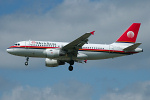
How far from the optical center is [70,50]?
65.8 metres

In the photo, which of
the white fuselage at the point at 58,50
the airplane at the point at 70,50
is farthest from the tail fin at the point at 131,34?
the white fuselage at the point at 58,50

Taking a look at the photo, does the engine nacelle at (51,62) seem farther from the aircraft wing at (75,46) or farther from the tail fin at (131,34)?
the tail fin at (131,34)

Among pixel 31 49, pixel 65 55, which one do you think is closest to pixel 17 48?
pixel 31 49

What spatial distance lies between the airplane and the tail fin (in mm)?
817

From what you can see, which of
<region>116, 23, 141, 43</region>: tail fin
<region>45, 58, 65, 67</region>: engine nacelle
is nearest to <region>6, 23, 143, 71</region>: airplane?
<region>45, 58, 65, 67</region>: engine nacelle

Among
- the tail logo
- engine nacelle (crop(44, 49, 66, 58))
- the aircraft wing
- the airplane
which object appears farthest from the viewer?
the tail logo

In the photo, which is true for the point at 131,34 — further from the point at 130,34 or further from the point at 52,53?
the point at 52,53

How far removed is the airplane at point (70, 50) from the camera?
65.1m

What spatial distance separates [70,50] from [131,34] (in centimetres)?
1307

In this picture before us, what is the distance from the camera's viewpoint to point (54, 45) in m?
66.6

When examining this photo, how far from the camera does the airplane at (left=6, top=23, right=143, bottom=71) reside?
213 feet

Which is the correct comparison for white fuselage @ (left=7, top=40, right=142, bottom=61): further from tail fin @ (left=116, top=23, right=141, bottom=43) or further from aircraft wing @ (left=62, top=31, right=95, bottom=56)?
tail fin @ (left=116, top=23, right=141, bottom=43)

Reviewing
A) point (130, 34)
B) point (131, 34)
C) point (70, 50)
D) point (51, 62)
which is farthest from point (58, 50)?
point (131, 34)

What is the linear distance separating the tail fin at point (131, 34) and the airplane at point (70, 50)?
817mm
